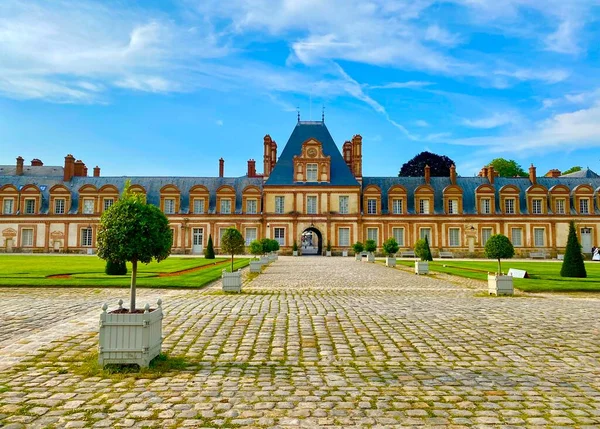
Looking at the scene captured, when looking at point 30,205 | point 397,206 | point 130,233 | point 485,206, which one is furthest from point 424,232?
point 130,233

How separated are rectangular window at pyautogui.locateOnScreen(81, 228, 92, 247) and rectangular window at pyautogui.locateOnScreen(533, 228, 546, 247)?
41192mm

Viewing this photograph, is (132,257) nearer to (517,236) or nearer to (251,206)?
(251,206)

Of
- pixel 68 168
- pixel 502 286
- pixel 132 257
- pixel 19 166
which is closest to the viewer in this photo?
pixel 132 257

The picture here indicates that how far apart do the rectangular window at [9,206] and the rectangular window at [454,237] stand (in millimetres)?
40965

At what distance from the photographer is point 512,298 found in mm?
12383

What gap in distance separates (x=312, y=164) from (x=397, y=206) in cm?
898

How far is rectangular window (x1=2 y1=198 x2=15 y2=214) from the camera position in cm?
4359

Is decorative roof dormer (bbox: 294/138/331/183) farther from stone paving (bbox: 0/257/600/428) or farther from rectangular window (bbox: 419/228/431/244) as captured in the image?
stone paving (bbox: 0/257/600/428)

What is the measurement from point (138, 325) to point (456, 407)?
3.49 meters

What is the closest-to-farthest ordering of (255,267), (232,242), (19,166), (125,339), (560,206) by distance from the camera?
(125,339), (232,242), (255,267), (560,206), (19,166)

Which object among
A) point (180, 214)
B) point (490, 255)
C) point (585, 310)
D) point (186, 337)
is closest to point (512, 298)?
point (585, 310)

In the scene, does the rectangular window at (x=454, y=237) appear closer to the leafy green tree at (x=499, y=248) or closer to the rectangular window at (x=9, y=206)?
the leafy green tree at (x=499, y=248)

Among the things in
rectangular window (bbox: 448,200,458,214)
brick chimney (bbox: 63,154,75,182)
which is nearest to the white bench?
rectangular window (bbox: 448,200,458,214)

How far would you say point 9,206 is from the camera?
43.8 meters
